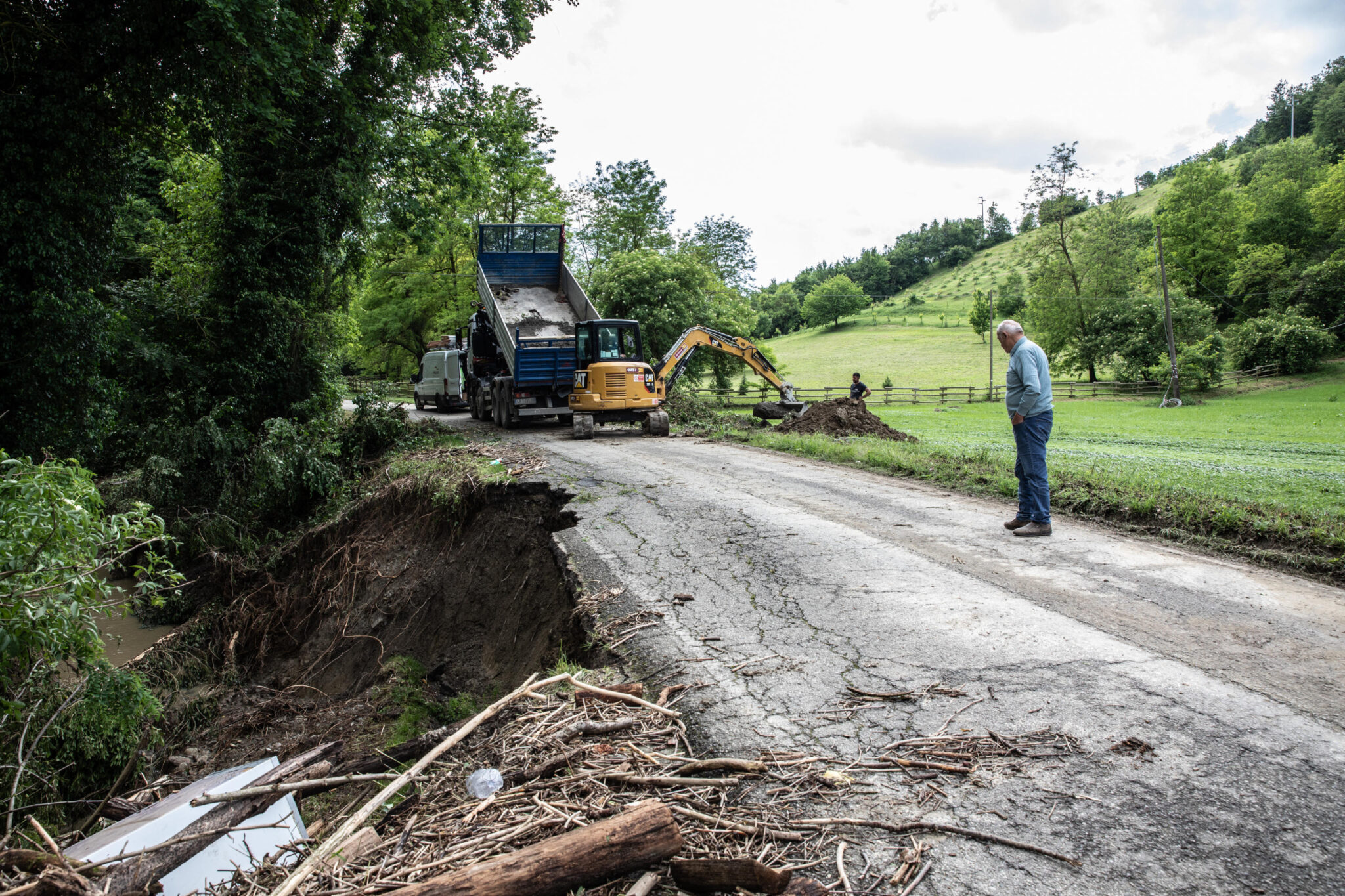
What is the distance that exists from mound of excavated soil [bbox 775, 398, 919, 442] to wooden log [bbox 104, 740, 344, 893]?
14089 millimetres

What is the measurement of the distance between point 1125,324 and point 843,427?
118ft

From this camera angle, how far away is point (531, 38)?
17.1 metres

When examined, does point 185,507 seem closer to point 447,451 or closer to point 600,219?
point 447,451

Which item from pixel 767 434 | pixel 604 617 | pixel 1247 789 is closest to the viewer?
pixel 1247 789

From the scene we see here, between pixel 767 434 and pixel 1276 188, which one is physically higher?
pixel 1276 188

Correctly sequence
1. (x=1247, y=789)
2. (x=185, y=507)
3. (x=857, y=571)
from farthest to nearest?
(x=185, y=507)
(x=857, y=571)
(x=1247, y=789)

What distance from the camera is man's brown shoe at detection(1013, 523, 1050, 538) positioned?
6.95 meters

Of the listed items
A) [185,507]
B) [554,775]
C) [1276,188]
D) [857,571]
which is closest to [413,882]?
[554,775]

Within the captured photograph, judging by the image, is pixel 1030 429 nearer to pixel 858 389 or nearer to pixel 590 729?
pixel 590 729

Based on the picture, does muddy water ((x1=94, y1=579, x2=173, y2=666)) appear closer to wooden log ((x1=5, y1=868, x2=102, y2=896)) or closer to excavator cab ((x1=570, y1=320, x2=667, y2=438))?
excavator cab ((x1=570, y1=320, x2=667, y2=438))

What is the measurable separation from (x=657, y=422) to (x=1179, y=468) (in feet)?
32.7

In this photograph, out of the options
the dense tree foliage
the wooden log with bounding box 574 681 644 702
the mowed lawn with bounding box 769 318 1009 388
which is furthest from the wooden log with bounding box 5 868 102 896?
the mowed lawn with bounding box 769 318 1009 388

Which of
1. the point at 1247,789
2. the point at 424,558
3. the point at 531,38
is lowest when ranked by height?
the point at 424,558

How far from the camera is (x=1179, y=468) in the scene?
1142 centimetres
